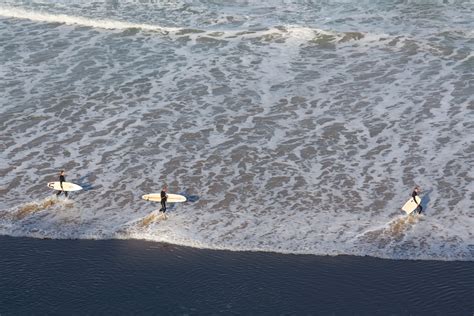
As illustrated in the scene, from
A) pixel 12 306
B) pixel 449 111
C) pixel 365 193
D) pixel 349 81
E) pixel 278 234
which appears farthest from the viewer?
pixel 349 81

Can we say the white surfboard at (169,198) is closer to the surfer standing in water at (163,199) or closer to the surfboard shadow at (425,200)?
the surfer standing in water at (163,199)

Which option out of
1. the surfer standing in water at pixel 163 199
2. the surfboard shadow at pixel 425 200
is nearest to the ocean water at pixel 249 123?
the surfboard shadow at pixel 425 200

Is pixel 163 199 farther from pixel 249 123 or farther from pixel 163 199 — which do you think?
pixel 249 123

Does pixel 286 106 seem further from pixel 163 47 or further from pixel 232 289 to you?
pixel 232 289

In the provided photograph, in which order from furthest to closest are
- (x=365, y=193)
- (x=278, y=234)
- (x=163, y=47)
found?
(x=163, y=47), (x=365, y=193), (x=278, y=234)

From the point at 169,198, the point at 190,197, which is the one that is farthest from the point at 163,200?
the point at 190,197

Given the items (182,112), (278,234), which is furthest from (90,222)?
(182,112)
